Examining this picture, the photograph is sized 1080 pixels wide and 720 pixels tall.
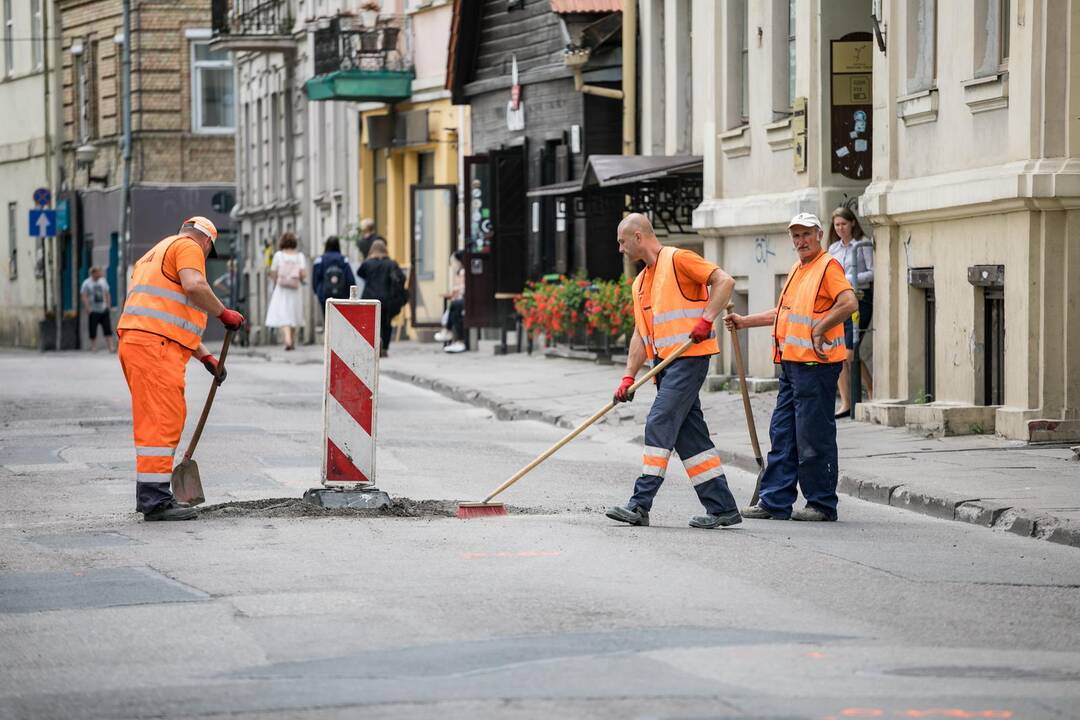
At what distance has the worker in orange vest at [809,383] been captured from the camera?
11.8 metres


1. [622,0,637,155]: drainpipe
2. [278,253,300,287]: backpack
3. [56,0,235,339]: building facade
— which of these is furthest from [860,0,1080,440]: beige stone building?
[56,0,235,339]: building facade

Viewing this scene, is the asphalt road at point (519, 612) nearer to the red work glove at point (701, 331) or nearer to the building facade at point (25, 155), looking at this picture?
the red work glove at point (701, 331)

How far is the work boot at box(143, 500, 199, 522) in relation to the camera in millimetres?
11484

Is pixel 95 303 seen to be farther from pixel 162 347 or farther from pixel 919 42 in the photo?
pixel 162 347

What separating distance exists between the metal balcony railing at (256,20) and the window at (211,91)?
4.27 metres

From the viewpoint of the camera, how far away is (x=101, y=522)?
1149 cm

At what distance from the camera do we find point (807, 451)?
11.8 m

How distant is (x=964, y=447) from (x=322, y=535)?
6.19m

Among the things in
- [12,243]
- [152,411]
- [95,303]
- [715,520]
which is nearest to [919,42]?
[715,520]

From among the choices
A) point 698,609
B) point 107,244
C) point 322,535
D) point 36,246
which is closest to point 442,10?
point 107,244

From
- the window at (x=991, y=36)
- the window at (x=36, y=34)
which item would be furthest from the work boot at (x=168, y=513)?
the window at (x=36, y=34)

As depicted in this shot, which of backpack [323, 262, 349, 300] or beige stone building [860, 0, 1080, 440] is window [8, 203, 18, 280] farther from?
beige stone building [860, 0, 1080, 440]

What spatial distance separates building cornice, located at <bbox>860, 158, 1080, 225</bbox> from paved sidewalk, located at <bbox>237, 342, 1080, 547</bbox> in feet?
5.55

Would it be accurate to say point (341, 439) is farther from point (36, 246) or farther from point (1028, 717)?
point (36, 246)
